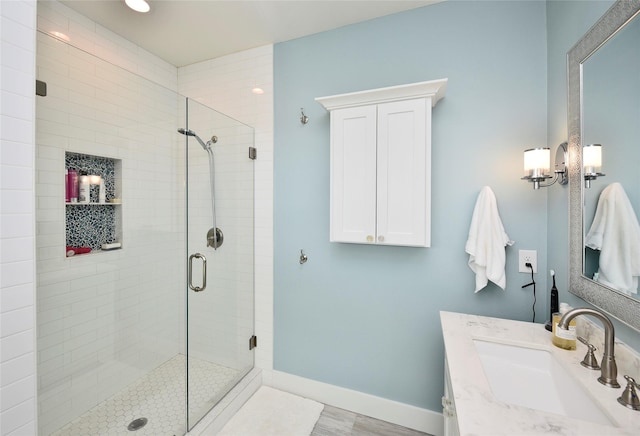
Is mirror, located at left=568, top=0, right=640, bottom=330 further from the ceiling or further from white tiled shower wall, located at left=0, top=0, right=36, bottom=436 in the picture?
white tiled shower wall, located at left=0, top=0, right=36, bottom=436

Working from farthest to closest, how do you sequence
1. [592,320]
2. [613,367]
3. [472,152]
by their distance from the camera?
[472,152], [592,320], [613,367]

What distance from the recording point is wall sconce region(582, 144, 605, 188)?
106 centimetres

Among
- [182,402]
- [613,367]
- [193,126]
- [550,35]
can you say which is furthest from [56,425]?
[550,35]

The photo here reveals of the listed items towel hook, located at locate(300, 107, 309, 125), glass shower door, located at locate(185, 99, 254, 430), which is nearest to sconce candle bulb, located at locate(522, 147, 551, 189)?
towel hook, located at locate(300, 107, 309, 125)

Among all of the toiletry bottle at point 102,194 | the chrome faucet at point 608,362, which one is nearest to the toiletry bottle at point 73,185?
the toiletry bottle at point 102,194

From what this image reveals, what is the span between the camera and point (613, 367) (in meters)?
0.87

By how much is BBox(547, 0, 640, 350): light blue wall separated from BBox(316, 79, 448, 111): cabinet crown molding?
1.74ft

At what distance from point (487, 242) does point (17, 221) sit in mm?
2116

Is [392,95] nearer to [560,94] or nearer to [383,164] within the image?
[383,164]

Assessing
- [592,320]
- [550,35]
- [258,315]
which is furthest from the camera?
[258,315]

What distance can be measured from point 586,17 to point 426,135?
77 centimetres

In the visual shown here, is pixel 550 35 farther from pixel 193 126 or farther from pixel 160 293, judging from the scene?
pixel 160 293

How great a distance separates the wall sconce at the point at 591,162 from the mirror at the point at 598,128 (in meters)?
0.02

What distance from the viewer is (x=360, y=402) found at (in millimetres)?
1909
